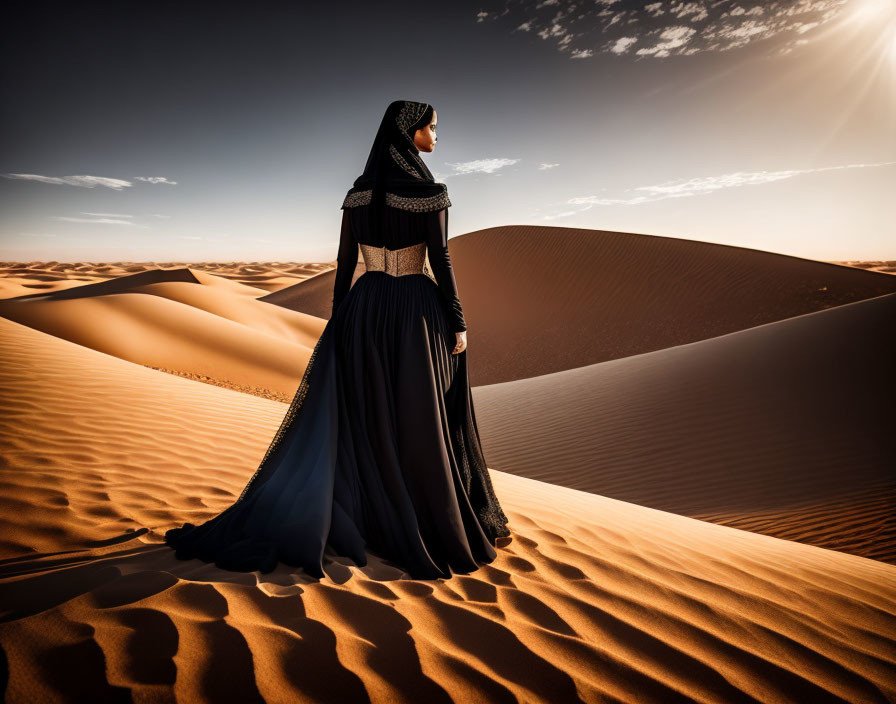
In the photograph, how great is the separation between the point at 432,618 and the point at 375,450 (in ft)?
2.81

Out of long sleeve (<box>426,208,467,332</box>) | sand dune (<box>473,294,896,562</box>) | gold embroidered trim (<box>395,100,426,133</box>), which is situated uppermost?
gold embroidered trim (<box>395,100,426,133</box>)

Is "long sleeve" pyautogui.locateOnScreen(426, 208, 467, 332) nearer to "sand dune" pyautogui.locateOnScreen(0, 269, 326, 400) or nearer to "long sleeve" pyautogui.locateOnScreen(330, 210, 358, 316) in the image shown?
"long sleeve" pyautogui.locateOnScreen(330, 210, 358, 316)

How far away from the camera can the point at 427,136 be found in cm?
262

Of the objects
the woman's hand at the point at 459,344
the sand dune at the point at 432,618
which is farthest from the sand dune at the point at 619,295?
the woman's hand at the point at 459,344

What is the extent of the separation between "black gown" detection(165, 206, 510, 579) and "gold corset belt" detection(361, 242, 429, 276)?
0.03 meters

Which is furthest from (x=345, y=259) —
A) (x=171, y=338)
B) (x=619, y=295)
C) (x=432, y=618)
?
(x=619, y=295)

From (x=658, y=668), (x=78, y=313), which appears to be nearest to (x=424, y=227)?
(x=658, y=668)

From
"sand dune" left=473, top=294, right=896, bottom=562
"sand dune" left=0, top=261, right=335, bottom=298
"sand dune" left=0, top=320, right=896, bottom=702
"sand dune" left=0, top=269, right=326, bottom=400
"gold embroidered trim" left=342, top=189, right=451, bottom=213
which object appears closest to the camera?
"sand dune" left=0, top=320, right=896, bottom=702

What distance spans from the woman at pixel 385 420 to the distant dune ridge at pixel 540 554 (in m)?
0.18

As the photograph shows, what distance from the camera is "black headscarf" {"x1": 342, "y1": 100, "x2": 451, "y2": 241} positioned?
2.48 metres

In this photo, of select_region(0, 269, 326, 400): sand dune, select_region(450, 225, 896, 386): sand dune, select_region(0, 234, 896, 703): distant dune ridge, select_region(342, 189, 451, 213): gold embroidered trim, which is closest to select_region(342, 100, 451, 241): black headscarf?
select_region(342, 189, 451, 213): gold embroidered trim

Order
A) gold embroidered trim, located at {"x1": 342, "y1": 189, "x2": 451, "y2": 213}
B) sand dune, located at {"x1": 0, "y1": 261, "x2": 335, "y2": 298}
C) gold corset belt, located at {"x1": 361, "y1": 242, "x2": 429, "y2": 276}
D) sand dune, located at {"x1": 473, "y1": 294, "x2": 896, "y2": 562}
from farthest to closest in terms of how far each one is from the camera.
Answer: sand dune, located at {"x1": 0, "y1": 261, "x2": 335, "y2": 298}
sand dune, located at {"x1": 473, "y1": 294, "x2": 896, "y2": 562}
gold corset belt, located at {"x1": 361, "y1": 242, "x2": 429, "y2": 276}
gold embroidered trim, located at {"x1": 342, "y1": 189, "x2": 451, "y2": 213}

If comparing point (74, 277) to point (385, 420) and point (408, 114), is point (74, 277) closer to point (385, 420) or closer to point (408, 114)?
point (408, 114)

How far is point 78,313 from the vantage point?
12.3 meters
